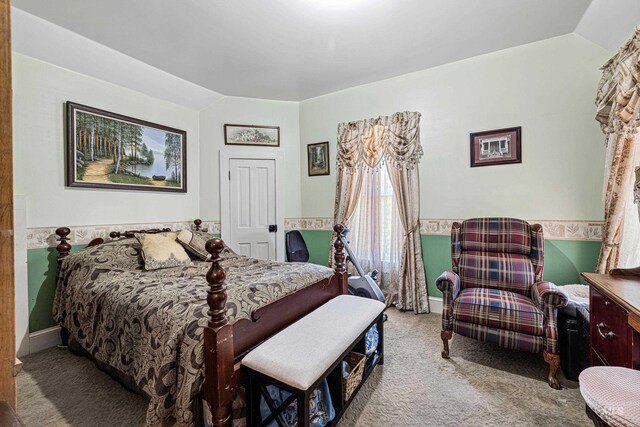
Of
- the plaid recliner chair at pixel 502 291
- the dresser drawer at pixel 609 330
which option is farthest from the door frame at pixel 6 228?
the plaid recliner chair at pixel 502 291

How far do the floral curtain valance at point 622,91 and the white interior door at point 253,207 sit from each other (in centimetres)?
370

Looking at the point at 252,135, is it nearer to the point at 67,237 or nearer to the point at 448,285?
the point at 67,237

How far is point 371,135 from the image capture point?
12.4 feet

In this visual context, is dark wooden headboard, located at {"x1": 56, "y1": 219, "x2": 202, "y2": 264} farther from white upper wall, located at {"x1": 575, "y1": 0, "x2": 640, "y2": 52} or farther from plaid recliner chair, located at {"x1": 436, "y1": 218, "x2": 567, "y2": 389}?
white upper wall, located at {"x1": 575, "y1": 0, "x2": 640, "y2": 52}

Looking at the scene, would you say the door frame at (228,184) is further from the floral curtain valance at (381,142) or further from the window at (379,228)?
the window at (379,228)

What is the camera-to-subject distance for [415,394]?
1939mm

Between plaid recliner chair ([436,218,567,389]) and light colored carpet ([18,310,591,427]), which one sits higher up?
plaid recliner chair ([436,218,567,389])

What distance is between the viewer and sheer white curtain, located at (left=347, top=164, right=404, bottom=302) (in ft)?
12.1

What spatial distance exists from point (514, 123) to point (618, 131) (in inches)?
34.7

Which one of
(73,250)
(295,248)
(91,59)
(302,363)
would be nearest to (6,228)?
(302,363)

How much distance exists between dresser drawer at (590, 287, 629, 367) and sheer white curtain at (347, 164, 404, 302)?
1984 millimetres

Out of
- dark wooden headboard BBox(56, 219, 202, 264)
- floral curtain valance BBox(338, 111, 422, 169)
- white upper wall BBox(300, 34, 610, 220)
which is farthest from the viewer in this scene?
floral curtain valance BBox(338, 111, 422, 169)

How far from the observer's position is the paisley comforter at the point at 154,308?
142 centimetres

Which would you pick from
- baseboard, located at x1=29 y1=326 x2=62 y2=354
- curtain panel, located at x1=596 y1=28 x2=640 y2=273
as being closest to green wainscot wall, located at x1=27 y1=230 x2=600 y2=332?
baseboard, located at x1=29 y1=326 x2=62 y2=354
